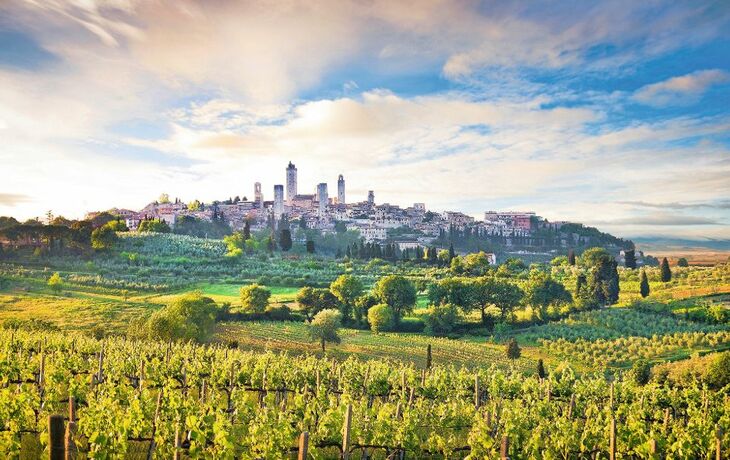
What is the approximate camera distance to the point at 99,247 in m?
51.0

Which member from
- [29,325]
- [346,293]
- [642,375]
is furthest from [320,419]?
[346,293]

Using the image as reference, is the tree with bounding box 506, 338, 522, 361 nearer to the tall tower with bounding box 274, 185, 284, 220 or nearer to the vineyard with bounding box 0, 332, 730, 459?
the vineyard with bounding box 0, 332, 730, 459

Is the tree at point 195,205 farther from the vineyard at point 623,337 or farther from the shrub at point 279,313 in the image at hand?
the vineyard at point 623,337

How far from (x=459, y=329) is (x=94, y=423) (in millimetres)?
28831

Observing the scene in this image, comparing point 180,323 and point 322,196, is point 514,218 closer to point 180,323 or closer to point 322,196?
point 322,196

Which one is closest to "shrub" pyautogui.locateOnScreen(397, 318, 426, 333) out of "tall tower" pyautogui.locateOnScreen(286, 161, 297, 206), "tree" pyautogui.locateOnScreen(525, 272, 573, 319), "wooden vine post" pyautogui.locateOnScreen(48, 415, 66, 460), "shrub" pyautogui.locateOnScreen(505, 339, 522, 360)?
"tree" pyautogui.locateOnScreen(525, 272, 573, 319)

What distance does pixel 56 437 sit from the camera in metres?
4.25

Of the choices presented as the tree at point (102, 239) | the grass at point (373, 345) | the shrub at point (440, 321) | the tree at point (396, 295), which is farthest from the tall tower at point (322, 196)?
the grass at point (373, 345)

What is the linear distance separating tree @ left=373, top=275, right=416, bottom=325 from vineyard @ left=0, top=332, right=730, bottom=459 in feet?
68.5

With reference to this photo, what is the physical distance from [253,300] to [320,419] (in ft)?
83.9

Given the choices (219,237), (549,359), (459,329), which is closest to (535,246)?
(219,237)

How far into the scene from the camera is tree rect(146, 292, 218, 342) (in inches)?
902

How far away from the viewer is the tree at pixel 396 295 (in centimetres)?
3519

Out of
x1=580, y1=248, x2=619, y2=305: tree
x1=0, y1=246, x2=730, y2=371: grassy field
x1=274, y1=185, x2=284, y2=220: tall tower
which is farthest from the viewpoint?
x1=274, y1=185, x2=284, y2=220: tall tower
